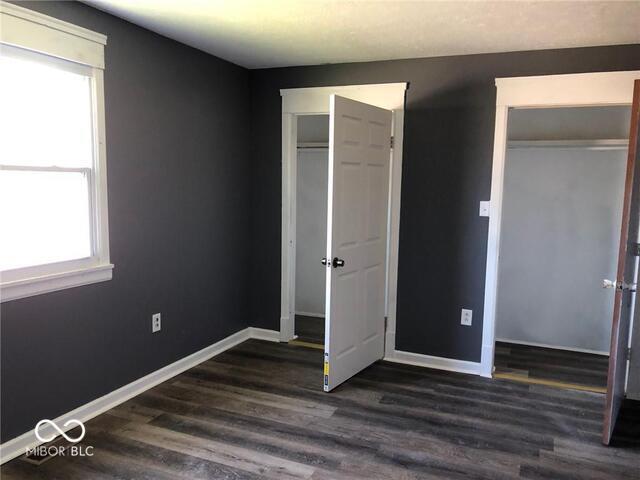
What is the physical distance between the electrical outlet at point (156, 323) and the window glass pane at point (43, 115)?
112cm

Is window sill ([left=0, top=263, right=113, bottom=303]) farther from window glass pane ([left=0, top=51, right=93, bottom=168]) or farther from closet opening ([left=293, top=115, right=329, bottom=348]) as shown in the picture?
closet opening ([left=293, top=115, right=329, bottom=348])

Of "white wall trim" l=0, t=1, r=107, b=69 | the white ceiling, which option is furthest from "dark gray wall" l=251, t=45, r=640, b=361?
"white wall trim" l=0, t=1, r=107, b=69

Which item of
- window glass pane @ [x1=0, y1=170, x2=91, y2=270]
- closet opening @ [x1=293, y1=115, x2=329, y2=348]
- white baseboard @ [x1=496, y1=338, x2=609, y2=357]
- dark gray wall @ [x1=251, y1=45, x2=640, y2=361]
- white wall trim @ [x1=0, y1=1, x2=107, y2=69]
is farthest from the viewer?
closet opening @ [x1=293, y1=115, x2=329, y2=348]

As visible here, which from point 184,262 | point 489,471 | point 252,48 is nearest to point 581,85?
point 252,48

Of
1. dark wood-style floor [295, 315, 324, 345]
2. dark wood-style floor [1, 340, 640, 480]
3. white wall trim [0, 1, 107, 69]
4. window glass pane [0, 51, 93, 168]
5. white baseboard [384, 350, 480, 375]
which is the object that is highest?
white wall trim [0, 1, 107, 69]

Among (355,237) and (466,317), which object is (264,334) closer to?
(355,237)

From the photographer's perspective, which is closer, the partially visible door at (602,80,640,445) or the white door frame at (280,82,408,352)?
the partially visible door at (602,80,640,445)

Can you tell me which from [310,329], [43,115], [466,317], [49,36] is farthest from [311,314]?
[49,36]

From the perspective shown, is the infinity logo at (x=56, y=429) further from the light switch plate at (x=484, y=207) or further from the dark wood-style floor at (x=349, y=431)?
the light switch plate at (x=484, y=207)

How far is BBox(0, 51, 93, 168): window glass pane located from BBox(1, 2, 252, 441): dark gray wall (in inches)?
6.9

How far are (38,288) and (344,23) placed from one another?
221 cm

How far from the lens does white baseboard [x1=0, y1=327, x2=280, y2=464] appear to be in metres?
2.53

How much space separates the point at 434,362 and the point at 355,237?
47.9 inches

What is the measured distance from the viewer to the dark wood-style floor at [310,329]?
179 inches
